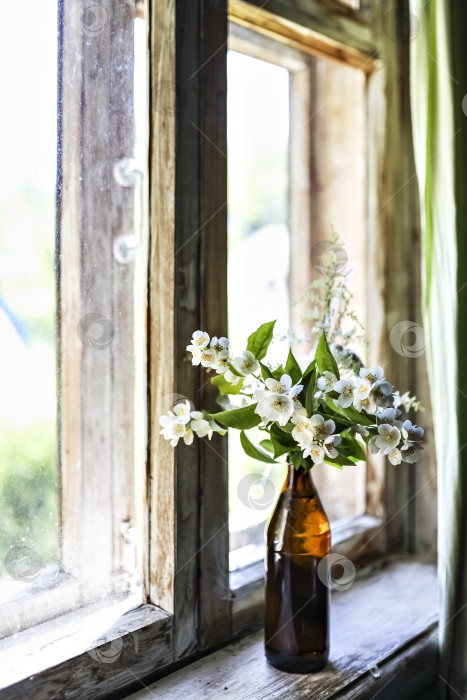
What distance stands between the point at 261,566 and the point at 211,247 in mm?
615

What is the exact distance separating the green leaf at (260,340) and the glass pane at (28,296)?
290mm

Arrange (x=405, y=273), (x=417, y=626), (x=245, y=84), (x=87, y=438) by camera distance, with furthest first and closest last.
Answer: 1. (x=405, y=273)
2. (x=245, y=84)
3. (x=417, y=626)
4. (x=87, y=438)

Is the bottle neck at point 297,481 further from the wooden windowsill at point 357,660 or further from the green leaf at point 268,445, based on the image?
the wooden windowsill at point 357,660

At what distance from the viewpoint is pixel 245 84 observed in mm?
1331

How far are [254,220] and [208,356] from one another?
551mm

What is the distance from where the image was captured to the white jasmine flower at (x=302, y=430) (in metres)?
0.90

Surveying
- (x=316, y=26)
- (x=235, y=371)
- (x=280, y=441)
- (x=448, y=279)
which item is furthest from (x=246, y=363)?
(x=316, y=26)

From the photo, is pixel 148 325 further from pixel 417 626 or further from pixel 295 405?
pixel 417 626

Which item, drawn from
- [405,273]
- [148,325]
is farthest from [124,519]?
[405,273]

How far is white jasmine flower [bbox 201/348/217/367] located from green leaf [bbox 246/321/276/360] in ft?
0.22

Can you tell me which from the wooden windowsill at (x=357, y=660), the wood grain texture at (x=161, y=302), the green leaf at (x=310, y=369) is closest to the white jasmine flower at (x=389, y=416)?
the green leaf at (x=310, y=369)

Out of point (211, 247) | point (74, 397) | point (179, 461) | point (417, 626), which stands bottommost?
point (417, 626)

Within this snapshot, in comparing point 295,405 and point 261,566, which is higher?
point 295,405

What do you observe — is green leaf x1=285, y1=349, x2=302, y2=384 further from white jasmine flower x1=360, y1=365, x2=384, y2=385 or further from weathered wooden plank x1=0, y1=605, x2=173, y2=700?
weathered wooden plank x1=0, y1=605, x2=173, y2=700
